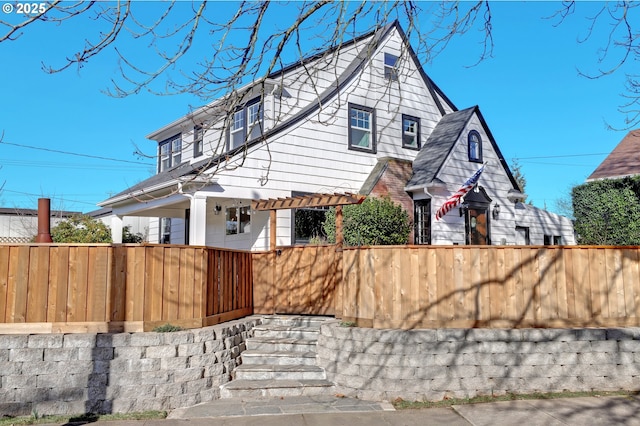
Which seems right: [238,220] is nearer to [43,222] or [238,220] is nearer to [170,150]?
[170,150]

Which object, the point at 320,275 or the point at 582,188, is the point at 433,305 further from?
the point at 582,188

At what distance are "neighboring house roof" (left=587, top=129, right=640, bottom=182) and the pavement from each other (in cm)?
1699

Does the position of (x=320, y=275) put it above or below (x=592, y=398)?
above

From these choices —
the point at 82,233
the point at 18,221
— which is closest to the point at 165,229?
the point at 82,233

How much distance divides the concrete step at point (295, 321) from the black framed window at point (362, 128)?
6.73 meters

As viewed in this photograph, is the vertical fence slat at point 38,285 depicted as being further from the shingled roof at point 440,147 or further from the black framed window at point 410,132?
the black framed window at point 410,132

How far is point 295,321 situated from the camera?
28.9 feet

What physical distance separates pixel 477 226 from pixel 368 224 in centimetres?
490

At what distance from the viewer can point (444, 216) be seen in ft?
47.6

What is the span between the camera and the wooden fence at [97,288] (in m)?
6.74

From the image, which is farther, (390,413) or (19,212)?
(19,212)

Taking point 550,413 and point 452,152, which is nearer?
point 550,413

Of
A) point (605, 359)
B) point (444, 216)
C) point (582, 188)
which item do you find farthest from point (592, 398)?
point (582, 188)

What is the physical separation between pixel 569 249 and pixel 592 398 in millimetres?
2093
